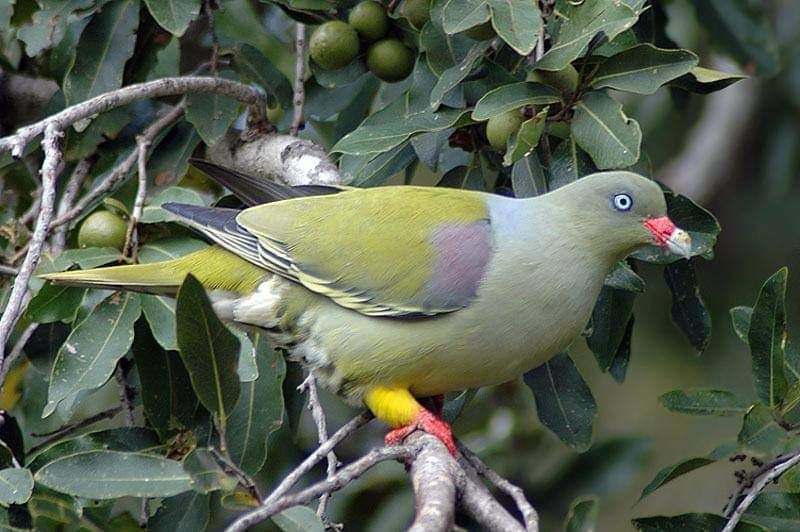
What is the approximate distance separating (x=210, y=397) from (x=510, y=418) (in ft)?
5.95

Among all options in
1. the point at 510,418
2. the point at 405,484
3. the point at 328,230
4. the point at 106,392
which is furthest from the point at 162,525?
the point at 106,392

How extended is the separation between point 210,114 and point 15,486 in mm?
1388

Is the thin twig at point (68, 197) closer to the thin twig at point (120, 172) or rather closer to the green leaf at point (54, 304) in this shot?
the thin twig at point (120, 172)

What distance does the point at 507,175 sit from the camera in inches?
126

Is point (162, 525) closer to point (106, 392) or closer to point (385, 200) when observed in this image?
point (385, 200)

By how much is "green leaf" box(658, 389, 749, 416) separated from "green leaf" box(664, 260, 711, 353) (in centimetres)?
27

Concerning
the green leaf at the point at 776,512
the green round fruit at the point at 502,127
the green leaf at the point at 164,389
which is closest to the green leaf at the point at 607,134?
the green round fruit at the point at 502,127

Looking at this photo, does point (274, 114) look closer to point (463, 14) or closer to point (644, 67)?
point (463, 14)

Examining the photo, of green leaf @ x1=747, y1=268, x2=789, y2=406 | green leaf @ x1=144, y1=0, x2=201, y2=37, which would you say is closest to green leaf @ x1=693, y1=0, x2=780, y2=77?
green leaf @ x1=747, y1=268, x2=789, y2=406

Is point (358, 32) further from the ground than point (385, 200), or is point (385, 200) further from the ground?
point (358, 32)

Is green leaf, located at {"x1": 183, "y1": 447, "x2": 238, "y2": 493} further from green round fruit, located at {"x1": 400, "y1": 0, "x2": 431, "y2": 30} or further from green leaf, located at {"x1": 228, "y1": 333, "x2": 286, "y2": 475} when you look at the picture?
green round fruit, located at {"x1": 400, "y1": 0, "x2": 431, "y2": 30}

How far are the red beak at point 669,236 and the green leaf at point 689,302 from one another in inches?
12.5

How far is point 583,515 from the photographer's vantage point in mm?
2076

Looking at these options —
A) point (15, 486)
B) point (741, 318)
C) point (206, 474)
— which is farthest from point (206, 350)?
point (741, 318)
